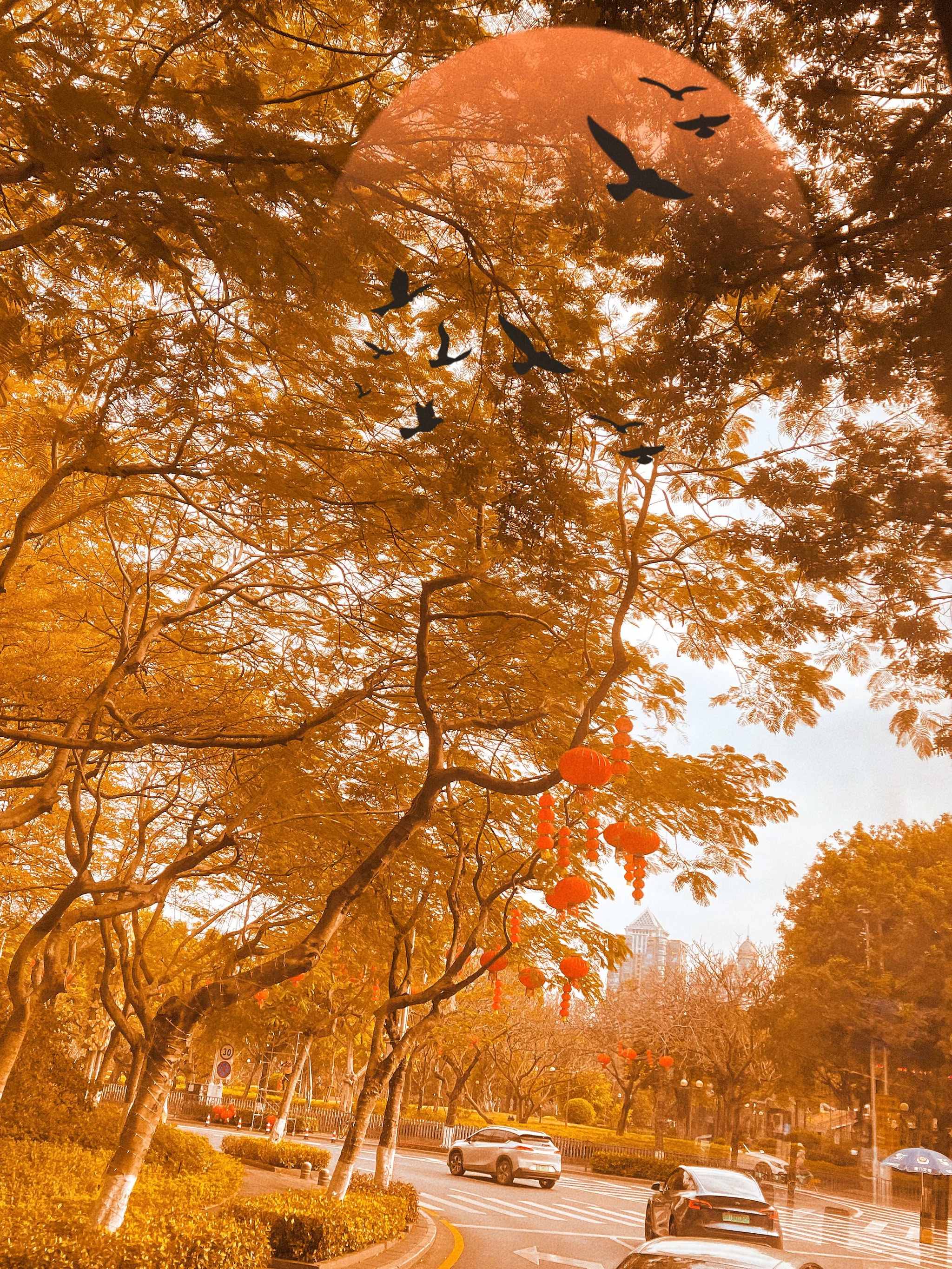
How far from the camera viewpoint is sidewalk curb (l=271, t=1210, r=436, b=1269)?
802cm

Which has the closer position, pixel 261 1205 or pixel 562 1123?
pixel 261 1205

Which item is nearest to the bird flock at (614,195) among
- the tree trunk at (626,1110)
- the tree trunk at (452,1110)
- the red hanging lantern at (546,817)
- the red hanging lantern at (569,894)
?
the red hanging lantern at (569,894)

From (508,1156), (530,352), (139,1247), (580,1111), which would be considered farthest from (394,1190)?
(580,1111)

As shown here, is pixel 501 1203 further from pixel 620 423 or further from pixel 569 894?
pixel 620 423

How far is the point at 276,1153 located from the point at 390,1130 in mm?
8709

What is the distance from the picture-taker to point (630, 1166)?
25531mm

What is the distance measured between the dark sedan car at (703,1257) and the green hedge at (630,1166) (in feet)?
70.4

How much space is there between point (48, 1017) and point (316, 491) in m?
13.7

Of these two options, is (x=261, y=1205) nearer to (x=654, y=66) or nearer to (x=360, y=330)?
(x=360, y=330)

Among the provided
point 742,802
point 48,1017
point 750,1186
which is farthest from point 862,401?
point 48,1017

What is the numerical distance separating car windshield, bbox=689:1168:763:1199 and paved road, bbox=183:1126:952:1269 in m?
0.54

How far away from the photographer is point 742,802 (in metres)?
7.76

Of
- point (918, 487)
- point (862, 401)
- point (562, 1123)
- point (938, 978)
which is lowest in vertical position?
point (562, 1123)

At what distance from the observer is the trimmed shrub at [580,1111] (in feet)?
129
